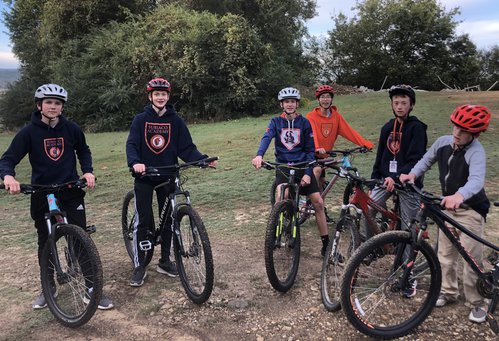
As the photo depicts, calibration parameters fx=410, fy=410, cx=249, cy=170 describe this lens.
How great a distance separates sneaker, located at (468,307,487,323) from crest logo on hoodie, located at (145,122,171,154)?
Answer: 301 cm

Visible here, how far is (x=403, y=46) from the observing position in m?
35.1

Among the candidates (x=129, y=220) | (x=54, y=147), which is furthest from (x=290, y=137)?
(x=54, y=147)

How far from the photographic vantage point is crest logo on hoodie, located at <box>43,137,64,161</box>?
11.8 ft

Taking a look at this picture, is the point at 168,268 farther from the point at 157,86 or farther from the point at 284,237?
the point at 157,86

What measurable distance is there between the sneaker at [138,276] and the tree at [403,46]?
112ft

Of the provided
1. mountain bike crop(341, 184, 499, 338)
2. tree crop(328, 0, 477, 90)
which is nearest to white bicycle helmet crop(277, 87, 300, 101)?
mountain bike crop(341, 184, 499, 338)

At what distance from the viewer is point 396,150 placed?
3930mm

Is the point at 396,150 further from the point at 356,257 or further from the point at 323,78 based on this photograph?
the point at 323,78

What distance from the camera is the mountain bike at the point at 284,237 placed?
360 cm

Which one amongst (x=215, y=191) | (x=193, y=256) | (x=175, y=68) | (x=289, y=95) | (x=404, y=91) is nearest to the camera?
(x=193, y=256)

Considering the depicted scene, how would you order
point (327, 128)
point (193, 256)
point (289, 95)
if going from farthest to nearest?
point (327, 128) → point (289, 95) → point (193, 256)

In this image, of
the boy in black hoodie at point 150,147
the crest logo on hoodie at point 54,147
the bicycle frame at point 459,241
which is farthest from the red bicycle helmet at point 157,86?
the bicycle frame at point 459,241

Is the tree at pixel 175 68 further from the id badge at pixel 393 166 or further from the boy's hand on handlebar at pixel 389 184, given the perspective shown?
the boy's hand on handlebar at pixel 389 184

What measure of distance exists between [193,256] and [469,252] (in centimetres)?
229
